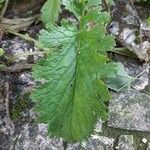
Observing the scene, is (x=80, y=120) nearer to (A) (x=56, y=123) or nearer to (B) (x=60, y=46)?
(A) (x=56, y=123)

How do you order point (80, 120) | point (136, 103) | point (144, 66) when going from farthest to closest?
1. point (144, 66)
2. point (136, 103)
3. point (80, 120)

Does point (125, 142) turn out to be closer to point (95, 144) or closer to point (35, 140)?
point (95, 144)

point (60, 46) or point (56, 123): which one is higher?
point (60, 46)

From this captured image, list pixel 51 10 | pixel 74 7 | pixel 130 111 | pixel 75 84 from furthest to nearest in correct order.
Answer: pixel 51 10 < pixel 130 111 < pixel 74 7 < pixel 75 84

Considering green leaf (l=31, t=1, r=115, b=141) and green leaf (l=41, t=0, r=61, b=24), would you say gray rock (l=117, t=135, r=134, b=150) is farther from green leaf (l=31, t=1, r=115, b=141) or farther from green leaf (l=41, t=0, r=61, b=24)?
green leaf (l=41, t=0, r=61, b=24)

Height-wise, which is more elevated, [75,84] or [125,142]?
[75,84]

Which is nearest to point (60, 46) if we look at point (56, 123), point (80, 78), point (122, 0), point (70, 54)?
point (70, 54)

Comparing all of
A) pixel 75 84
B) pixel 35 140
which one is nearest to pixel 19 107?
pixel 35 140
